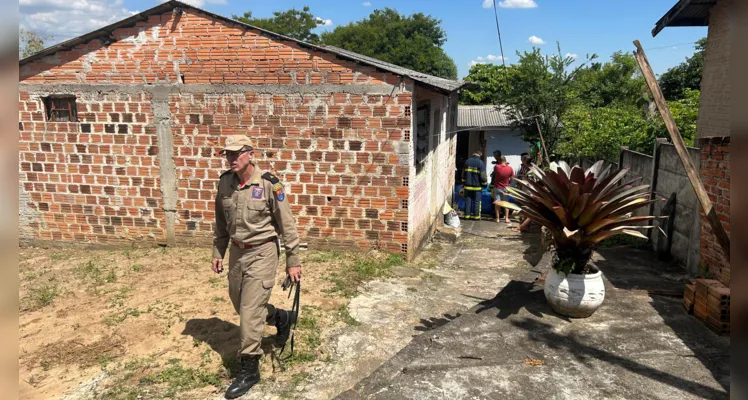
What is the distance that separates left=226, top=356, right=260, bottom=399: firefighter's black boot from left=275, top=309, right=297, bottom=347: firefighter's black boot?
524 millimetres

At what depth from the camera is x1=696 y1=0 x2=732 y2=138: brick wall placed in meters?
8.02

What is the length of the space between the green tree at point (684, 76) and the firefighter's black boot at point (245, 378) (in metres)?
28.6

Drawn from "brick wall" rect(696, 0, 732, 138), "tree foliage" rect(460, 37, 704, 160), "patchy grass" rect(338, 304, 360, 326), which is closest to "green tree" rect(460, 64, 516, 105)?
"tree foliage" rect(460, 37, 704, 160)

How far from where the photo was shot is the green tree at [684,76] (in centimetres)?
2570

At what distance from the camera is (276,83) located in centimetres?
786

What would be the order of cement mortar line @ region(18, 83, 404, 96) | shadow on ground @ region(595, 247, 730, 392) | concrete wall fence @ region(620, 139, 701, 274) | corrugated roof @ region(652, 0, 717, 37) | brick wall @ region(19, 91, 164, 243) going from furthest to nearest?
brick wall @ region(19, 91, 164, 243), corrugated roof @ region(652, 0, 717, 37), cement mortar line @ region(18, 83, 404, 96), concrete wall fence @ region(620, 139, 701, 274), shadow on ground @ region(595, 247, 730, 392)

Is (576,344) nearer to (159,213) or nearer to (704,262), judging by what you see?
(704,262)

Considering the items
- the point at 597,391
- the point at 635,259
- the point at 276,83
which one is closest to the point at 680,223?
the point at 635,259

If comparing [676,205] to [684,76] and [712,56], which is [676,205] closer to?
[712,56]

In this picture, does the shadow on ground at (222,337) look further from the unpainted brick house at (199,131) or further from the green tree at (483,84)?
the green tree at (483,84)

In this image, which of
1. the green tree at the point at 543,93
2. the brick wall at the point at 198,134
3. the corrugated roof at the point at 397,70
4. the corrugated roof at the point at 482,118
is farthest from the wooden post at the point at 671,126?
the corrugated roof at the point at 482,118

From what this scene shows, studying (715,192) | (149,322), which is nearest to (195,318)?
(149,322)

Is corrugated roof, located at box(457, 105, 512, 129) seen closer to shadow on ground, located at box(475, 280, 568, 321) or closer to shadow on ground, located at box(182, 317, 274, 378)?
shadow on ground, located at box(475, 280, 568, 321)

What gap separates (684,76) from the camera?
2620cm
